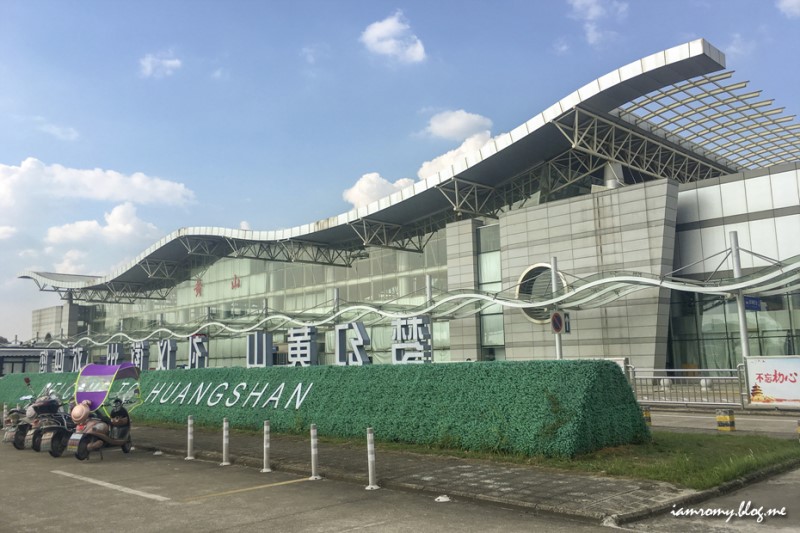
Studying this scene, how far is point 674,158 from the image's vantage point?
38875 millimetres

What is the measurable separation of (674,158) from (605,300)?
47.3ft

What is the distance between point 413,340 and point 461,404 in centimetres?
1224

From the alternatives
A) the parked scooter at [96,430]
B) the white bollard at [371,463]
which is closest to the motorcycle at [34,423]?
the parked scooter at [96,430]

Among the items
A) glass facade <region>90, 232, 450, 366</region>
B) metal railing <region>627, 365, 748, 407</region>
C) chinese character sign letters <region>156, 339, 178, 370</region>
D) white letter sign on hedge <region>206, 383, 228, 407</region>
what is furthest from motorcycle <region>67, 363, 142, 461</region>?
glass facade <region>90, 232, 450, 366</region>

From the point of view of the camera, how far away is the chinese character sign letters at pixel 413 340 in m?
24.3

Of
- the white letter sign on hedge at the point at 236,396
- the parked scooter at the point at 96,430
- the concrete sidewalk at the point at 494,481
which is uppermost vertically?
the white letter sign on hedge at the point at 236,396

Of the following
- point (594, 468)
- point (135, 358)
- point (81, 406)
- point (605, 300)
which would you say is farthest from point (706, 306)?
point (135, 358)

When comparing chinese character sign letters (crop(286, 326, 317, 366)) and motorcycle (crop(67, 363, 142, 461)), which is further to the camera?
chinese character sign letters (crop(286, 326, 317, 366))

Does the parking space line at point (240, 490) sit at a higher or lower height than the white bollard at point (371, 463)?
lower

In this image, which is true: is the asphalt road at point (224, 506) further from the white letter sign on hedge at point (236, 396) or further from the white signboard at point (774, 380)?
the white signboard at point (774, 380)

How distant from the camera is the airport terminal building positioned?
28156 mm

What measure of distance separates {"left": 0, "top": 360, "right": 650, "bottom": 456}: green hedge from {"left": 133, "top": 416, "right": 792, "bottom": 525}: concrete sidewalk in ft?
2.58

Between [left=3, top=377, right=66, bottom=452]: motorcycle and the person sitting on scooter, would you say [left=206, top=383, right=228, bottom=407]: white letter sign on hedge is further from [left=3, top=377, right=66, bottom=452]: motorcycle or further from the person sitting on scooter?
[left=3, top=377, right=66, bottom=452]: motorcycle

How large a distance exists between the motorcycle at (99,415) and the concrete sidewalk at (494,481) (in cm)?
178
